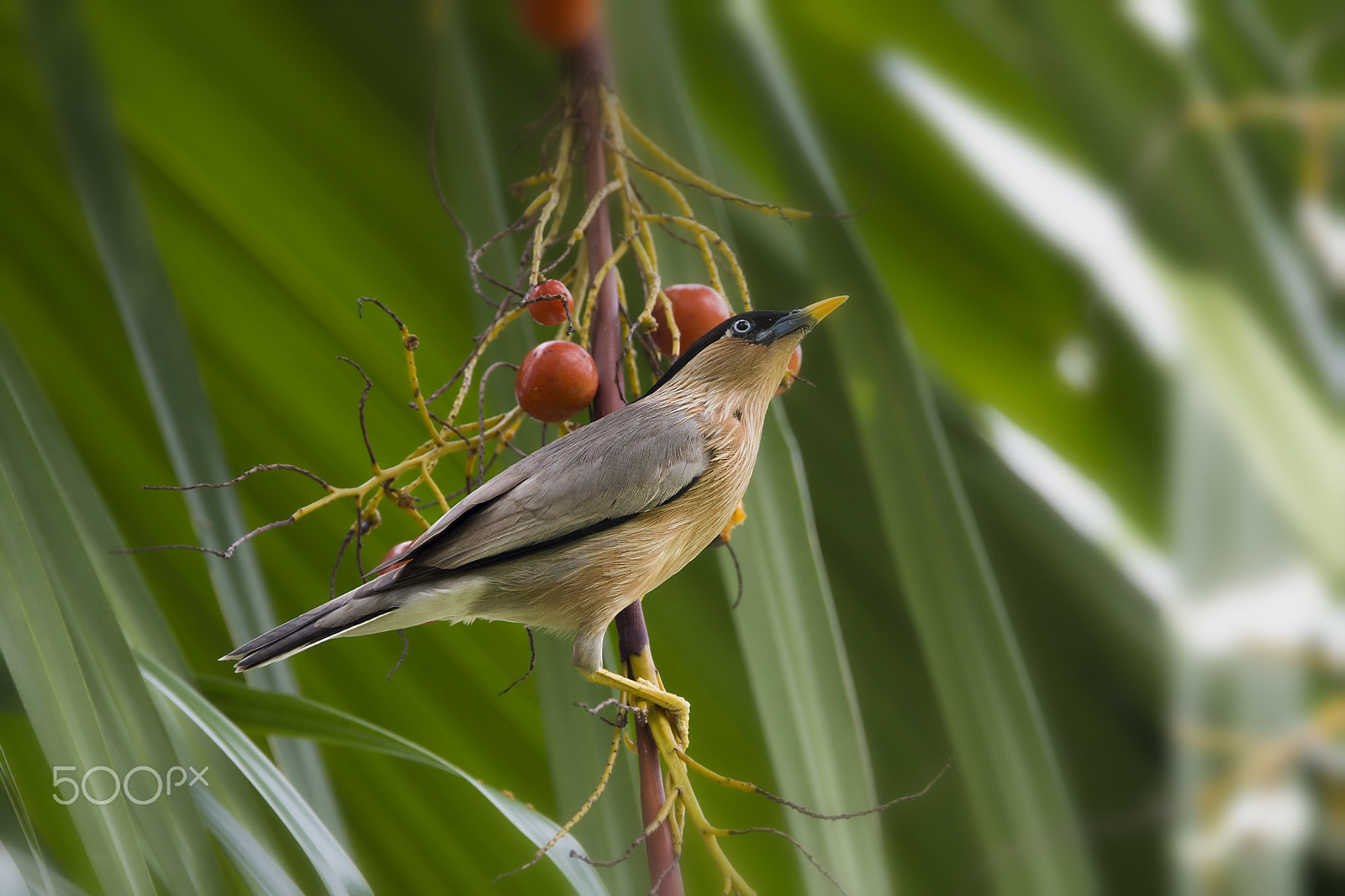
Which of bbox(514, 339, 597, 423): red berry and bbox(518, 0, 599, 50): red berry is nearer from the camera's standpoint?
bbox(514, 339, 597, 423): red berry

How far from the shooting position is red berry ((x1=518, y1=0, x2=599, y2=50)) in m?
0.54

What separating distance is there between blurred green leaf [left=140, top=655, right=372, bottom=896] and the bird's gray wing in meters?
0.11

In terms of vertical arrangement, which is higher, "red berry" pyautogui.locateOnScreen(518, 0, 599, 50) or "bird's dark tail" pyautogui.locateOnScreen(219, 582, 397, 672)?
"red berry" pyautogui.locateOnScreen(518, 0, 599, 50)

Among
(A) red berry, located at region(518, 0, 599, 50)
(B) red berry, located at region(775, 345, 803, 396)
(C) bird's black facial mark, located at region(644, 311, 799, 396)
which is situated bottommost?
(B) red berry, located at region(775, 345, 803, 396)

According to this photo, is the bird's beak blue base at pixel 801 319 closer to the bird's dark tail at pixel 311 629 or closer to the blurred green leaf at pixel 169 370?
the bird's dark tail at pixel 311 629

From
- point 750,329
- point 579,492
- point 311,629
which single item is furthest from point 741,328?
point 311,629

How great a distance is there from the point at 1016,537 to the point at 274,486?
50cm

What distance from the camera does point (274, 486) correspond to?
632 millimetres

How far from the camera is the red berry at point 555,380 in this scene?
0.37 metres

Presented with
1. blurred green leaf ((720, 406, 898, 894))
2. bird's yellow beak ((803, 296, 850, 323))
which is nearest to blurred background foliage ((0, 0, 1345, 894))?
blurred green leaf ((720, 406, 898, 894))

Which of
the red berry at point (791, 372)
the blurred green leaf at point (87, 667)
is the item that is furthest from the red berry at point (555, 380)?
the blurred green leaf at point (87, 667)

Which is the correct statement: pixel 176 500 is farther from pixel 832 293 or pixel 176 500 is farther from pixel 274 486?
pixel 832 293

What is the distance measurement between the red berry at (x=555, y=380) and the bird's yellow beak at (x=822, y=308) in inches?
4.1

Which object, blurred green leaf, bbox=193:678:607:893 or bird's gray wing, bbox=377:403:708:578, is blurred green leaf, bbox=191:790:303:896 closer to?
blurred green leaf, bbox=193:678:607:893
